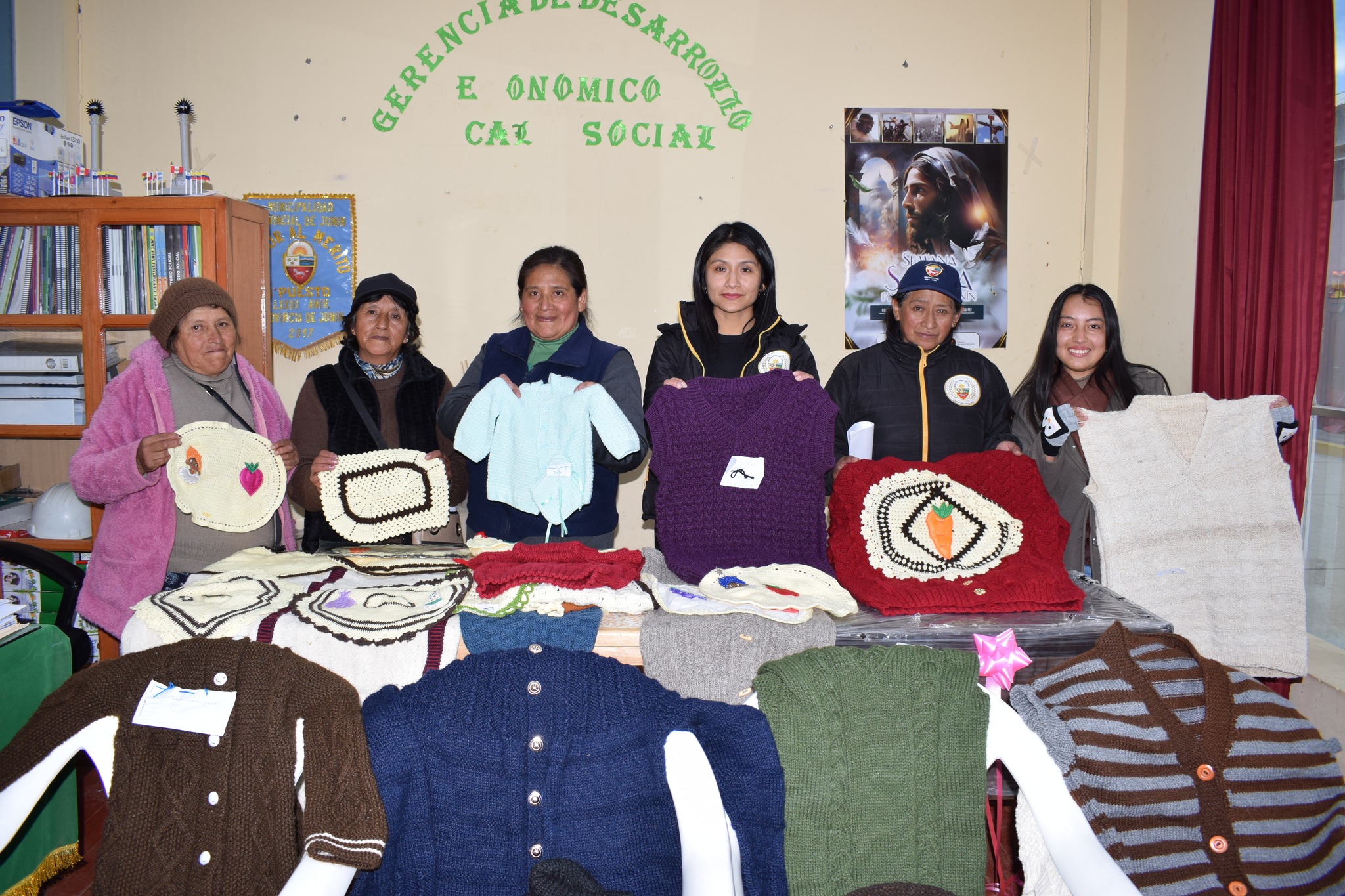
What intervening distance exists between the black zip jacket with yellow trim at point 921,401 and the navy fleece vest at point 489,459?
0.69 metres

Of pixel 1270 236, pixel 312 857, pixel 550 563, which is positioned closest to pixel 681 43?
pixel 1270 236

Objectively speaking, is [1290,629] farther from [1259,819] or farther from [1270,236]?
[1270,236]

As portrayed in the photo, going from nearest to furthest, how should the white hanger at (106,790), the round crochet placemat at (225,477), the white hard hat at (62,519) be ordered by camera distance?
the white hanger at (106,790), the round crochet placemat at (225,477), the white hard hat at (62,519)

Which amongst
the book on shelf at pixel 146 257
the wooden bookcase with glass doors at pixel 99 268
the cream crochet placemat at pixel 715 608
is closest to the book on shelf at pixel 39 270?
the wooden bookcase with glass doors at pixel 99 268

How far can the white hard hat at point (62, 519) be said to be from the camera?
316 centimetres

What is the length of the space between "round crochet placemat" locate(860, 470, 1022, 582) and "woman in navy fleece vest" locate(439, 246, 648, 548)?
69cm

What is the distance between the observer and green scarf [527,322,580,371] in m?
2.50

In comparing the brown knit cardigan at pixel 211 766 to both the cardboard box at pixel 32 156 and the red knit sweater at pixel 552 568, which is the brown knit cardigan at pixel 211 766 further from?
the cardboard box at pixel 32 156

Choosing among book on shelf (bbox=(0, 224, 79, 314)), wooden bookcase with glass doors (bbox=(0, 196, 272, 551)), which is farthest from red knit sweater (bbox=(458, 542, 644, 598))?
book on shelf (bbox=(0, 224, 79, 314))

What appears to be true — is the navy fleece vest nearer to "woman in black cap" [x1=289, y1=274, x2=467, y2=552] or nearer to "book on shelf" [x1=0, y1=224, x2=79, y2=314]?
"woman in black cap" [x1=289, y1=274, x2=467, y2=552]

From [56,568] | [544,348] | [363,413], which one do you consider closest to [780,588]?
[544,348]

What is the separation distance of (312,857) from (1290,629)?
2.29 meters

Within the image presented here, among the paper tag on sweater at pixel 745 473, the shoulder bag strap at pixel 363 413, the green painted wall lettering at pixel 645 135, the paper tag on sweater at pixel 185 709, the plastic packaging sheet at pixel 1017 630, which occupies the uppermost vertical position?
the green painted wall lettering at pixel 645 135

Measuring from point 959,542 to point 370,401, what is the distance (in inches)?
67.8
